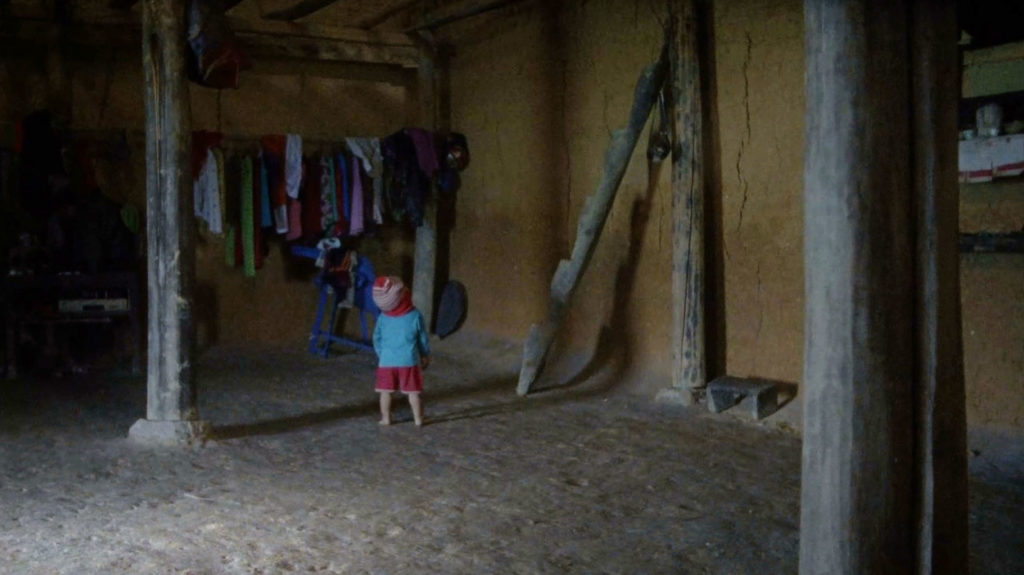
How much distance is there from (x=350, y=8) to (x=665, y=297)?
14.8 ft

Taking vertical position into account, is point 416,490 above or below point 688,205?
below

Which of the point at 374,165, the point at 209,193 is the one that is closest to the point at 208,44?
the point at 209,193

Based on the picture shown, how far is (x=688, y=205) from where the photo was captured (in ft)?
22.4

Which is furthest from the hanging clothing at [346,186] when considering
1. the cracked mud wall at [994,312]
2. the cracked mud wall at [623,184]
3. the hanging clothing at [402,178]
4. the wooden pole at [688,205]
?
the cracked mud wall at [994,312]

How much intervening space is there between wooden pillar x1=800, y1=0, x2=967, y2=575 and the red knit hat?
3.94 metres

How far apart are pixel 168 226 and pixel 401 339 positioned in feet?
4.92

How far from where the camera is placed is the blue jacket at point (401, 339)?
20.7 feet

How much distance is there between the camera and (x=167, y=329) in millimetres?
5914

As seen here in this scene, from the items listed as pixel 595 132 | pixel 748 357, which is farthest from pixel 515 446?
pixel 595 132

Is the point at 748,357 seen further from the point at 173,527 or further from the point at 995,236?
the point at 173,527

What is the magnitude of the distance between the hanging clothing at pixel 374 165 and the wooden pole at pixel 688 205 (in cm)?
359

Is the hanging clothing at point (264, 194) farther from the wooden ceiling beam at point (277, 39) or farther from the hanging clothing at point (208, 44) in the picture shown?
the hanging clothing at point (208, 44)

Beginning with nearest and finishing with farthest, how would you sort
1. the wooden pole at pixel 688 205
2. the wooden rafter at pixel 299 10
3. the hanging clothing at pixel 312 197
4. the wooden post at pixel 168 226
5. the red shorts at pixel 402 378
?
the wooden post at pixel 168 226
the red shorts at pixel 402 378
the wooden pole at pixel 688 205
the wooden rafter at pixel 299 10
the hanging clothing at pixel 312 197

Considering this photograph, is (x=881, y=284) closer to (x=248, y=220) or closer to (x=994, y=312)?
(x=994, y=312)
